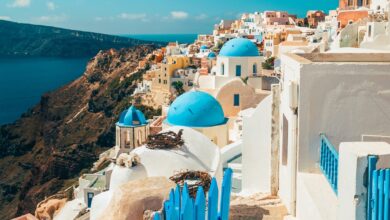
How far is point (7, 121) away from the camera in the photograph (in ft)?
234

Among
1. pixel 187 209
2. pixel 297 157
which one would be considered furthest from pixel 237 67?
pixel 187 209

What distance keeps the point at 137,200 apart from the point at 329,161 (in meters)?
2.19

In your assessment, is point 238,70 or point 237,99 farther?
point 238,70

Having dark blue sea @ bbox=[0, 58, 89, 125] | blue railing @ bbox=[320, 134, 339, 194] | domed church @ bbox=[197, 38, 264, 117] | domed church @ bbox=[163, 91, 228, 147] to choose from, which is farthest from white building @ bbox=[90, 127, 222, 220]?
dark blue sea @ bbox=[0, 58, 89, 125]

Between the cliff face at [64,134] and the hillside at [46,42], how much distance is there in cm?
10534

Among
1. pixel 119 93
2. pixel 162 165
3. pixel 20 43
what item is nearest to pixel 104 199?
pixel 162 165

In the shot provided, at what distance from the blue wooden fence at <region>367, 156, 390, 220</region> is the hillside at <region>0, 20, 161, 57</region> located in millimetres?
176354

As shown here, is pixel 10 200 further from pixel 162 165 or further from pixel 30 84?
pixel 30 84

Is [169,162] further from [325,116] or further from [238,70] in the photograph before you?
[238,70]

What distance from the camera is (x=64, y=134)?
174 feet

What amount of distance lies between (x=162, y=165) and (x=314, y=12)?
194 ft

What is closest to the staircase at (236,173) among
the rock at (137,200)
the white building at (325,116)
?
the rock at (137,200)

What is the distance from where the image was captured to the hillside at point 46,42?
17950 centimetres

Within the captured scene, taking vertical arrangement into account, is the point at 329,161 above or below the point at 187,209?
above
